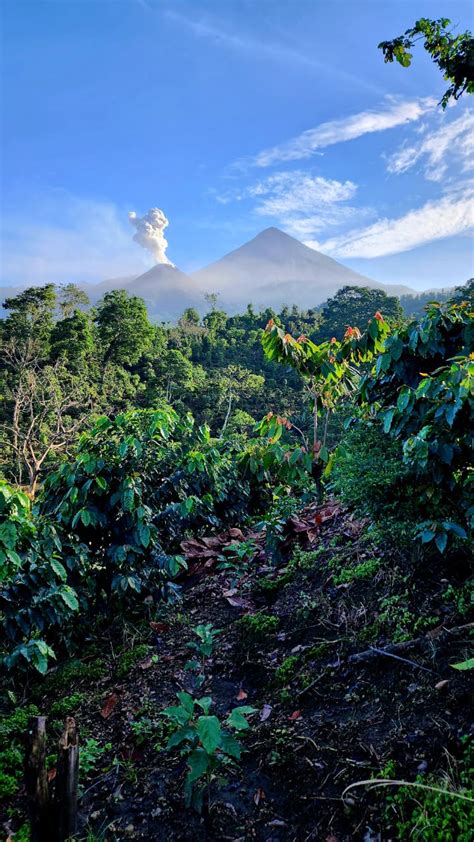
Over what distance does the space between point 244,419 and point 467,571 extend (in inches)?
1106

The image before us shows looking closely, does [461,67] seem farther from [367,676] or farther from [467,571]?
[367,676]

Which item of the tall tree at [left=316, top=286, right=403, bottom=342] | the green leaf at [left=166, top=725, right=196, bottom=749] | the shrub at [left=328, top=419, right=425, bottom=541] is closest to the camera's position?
the green leaf at [left=166, top=725, right=196, bottom=749]

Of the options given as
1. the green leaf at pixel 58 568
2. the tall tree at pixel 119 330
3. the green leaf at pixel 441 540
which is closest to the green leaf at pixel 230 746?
the green leaf at pixel 441 540

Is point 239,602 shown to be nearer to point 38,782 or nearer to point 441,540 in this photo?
point 441,540

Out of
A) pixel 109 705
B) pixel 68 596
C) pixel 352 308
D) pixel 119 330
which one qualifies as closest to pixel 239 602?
pixel 109 705

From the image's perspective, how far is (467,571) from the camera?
255 centimetres

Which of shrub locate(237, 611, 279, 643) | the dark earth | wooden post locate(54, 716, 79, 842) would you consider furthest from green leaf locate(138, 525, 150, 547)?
wooden post locate(54, 716, 79, 842)

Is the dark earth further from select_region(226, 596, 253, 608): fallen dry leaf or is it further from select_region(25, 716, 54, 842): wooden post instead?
select_region(25, 716, 54, 842): wooden post

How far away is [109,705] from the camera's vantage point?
8.71 feet

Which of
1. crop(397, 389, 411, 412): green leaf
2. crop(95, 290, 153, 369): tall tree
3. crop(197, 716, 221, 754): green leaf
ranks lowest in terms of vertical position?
crop(197, 716, 221, 754): green leaf

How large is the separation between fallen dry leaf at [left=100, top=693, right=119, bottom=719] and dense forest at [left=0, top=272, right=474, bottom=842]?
0.01 meters

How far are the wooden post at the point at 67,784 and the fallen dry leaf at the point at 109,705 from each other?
0.98 meters

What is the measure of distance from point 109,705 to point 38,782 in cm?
117

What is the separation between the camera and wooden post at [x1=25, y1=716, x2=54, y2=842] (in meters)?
1.53
